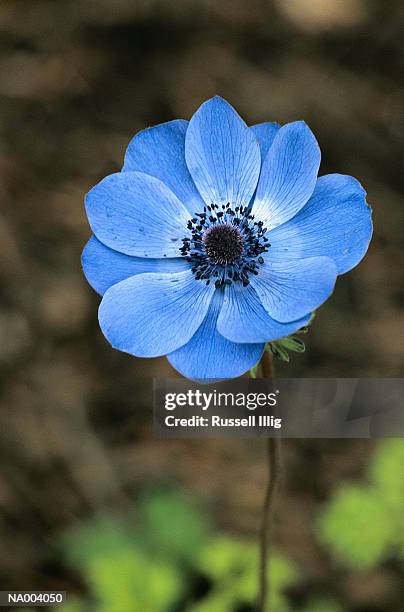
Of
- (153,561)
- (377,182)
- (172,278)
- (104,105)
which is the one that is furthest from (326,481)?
(104,105)

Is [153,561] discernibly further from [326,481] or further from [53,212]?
[53,212]

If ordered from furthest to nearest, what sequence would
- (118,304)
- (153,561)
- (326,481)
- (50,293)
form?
1. (50,293)
2. (326,481)
3. (153,561)
4. (118,304)

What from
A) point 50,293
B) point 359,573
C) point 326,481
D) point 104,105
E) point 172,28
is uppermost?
point 172,28

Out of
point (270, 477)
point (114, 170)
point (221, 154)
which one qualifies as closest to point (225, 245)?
point (221, 154)

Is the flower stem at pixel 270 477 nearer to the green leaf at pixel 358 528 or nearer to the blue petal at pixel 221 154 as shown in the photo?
the blue petal at pixel 221 154

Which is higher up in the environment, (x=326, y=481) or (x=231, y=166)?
(x=231, y=166)

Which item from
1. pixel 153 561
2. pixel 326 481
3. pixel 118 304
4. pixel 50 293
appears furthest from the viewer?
pixel 50 293
